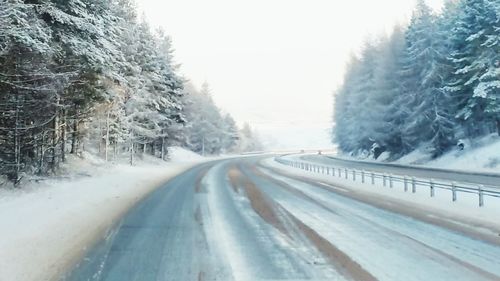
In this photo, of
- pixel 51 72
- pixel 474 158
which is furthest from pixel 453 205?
pixel 474 158

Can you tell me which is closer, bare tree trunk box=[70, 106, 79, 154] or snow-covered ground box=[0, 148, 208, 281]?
snow-covered ground box=[0, 148, 208, 281]

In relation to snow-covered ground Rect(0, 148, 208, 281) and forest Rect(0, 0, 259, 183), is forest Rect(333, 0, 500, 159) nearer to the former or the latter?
forest Rect(0, 0, 259, 183)

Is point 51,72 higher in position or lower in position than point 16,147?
higher

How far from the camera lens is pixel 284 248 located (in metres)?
8.31

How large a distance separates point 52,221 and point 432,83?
40303mm

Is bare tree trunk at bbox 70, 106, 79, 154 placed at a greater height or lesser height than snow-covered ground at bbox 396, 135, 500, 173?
greater

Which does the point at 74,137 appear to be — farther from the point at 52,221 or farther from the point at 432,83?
the point at 432,83

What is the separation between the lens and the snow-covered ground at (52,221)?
737 centimetres

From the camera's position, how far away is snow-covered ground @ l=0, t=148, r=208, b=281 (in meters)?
7.37

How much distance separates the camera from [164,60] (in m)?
51.9

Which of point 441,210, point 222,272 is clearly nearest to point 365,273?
point 222,272

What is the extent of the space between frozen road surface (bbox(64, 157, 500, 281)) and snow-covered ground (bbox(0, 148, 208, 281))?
490 mm

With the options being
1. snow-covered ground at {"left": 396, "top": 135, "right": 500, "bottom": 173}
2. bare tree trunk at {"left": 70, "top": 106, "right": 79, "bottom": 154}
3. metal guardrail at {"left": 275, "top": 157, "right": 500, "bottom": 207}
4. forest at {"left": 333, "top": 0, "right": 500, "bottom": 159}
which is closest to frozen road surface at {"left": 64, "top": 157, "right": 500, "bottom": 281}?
metal guardrail at {"left": 275, "top": 157, "right": 500, "bottom": 207}

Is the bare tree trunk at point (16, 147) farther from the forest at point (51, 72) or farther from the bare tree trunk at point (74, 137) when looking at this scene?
the bare tree trunk at point (74, 137)
